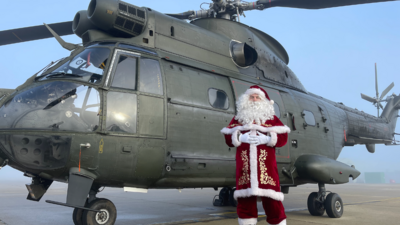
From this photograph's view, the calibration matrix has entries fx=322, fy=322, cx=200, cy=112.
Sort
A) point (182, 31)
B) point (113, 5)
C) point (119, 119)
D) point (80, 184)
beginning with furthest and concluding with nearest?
point (182, 31)
point (113, 5)
point (119, 119)
point (80, 184)

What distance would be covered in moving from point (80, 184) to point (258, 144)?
95.7 inches

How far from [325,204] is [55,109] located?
622 centimetres

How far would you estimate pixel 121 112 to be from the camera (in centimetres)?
471

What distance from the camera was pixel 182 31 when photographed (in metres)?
6.30

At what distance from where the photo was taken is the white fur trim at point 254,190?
11.7 feet

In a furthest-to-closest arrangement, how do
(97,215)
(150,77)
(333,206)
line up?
(333,206) < (150,77) < (97,215)

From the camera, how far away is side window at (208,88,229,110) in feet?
19.6

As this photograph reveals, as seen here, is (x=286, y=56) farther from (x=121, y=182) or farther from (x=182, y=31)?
(x=121, y=182)

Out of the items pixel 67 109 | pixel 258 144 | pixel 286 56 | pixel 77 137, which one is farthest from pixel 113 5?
pixel 286 56

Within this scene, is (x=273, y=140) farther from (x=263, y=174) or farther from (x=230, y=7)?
(x=230, y=7)

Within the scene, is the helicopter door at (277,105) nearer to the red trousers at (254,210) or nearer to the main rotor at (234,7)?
the main rotor at (234,7)

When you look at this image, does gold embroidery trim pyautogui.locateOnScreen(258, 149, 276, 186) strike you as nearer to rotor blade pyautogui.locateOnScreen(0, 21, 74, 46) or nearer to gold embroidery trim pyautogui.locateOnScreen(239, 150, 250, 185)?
gold embroidery trim pyautogui.locateOnScreen(239, 150, 250, 185)

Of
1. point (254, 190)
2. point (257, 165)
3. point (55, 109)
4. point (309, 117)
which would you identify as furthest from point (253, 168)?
point (309, 117)

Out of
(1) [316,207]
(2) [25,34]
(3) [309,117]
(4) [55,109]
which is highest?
(2) [25,34]
